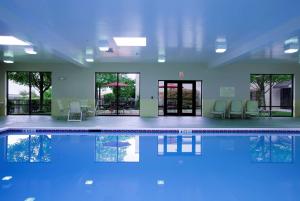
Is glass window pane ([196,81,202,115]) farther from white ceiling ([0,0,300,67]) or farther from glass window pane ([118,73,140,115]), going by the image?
white ceiling ([0,0,300,67])

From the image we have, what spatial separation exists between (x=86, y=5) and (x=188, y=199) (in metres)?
3.35

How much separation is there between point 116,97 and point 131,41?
582cm

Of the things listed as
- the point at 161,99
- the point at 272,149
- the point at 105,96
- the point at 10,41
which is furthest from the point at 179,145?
the point at 105,96

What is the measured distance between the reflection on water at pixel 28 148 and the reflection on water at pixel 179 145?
8.19ft

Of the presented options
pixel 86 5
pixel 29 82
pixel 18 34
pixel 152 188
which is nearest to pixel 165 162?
pixel 152 188

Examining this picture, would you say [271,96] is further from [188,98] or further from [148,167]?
[148,167]

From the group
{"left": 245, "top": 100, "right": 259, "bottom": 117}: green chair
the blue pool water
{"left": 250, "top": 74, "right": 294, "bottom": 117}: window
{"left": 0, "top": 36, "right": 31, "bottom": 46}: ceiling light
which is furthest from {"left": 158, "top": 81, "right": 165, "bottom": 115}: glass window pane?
{"left": 0, "top": 36, "right": 31, "bottom": 46}: ceiling light

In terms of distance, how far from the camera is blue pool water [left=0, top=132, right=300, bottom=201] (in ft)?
11.5

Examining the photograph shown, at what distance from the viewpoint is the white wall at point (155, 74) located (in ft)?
39.5

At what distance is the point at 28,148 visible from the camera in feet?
20.6

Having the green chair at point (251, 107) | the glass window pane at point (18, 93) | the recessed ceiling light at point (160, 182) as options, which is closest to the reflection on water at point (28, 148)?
the recessed ceiling light at point (160, 182)

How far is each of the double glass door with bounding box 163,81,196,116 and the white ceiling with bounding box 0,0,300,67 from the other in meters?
4.63

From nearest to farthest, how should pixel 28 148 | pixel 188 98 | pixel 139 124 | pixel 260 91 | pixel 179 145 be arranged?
pixel 28 148 < pixel 179 145 < pixel 139 124 < pixel 188 98 < pixel 260 91

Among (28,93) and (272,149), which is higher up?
(28,93)
